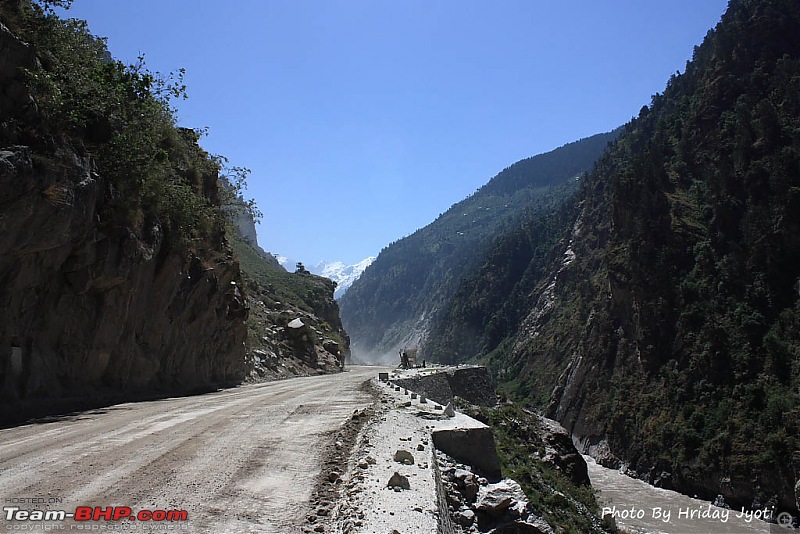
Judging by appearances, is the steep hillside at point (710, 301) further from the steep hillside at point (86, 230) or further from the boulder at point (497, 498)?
the steep hillside at point (86, 230)

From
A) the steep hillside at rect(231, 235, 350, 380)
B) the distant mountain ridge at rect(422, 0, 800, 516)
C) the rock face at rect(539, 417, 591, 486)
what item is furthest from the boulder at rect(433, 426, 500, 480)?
the distant mountain ridge at rect(422, 0, 800, 516)

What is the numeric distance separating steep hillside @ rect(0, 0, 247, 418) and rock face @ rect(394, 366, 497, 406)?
11021mm

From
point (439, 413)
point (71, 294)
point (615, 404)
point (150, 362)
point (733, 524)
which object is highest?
point (71, 294)

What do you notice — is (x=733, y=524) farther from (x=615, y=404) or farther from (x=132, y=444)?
(x=132, y=444)

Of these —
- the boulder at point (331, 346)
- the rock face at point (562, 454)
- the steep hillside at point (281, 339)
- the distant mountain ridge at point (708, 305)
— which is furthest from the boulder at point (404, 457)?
the boulder at point (331, 346)

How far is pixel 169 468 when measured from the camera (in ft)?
22.0

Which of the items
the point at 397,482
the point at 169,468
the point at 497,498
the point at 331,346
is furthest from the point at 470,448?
the point at 331,346

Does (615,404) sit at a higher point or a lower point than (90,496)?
lower

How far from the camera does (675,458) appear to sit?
4850 cm

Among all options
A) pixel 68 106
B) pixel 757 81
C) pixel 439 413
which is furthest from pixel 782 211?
pixel 68 106

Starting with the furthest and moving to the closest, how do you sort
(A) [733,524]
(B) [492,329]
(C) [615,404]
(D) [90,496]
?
(B) [492,329] < (C) [615,404] < (A) [733,524] < (D) [90,496]

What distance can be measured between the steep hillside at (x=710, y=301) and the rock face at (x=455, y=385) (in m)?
20.3

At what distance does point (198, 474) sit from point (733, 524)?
41813mm

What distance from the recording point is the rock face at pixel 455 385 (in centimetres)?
2836
